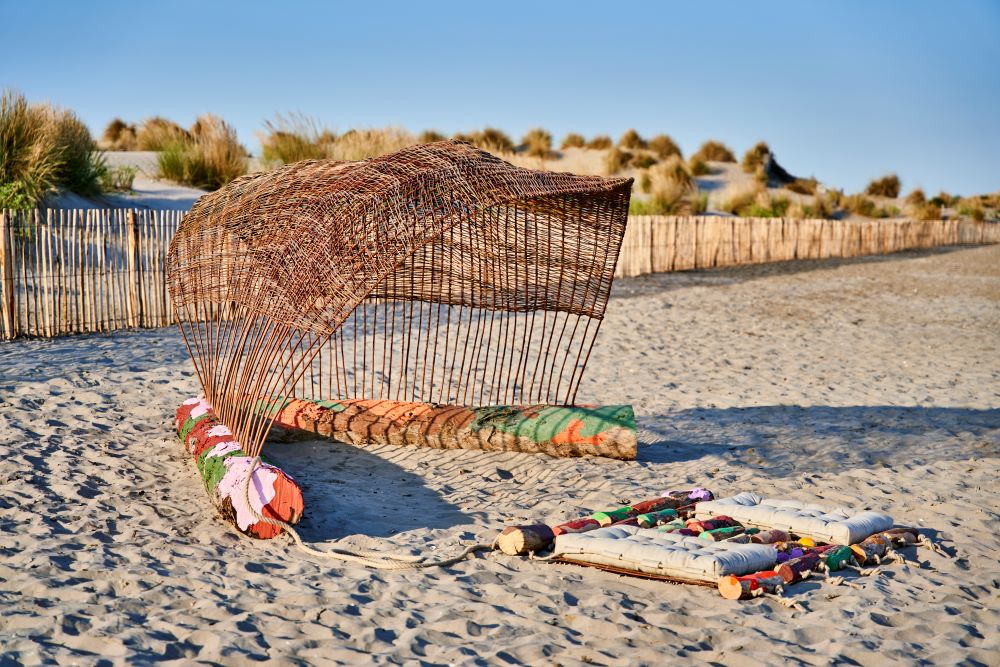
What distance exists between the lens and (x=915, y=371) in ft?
28.1

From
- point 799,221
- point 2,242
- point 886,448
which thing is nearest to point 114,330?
point 2,242

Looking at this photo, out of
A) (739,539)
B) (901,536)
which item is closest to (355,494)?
(739,539)

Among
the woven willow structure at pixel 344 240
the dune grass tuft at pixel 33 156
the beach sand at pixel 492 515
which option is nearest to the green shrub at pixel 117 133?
the dune grass tuft at pixel 33 156

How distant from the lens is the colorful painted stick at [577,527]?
4223mm

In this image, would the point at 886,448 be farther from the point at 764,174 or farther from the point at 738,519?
the point at 764,174

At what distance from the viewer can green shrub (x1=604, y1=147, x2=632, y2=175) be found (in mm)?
27822

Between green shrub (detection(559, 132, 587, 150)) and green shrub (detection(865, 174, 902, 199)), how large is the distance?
10.1 m

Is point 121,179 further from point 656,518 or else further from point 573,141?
point 573,141

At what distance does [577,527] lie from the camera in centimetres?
427

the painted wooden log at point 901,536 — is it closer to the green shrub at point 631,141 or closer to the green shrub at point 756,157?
the green shrub at point 756,157

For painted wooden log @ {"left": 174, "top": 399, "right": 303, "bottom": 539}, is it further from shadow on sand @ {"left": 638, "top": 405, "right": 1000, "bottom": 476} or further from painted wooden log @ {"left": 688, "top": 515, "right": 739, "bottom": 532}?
shadow on sand @ {"left": 638, "top": 405, "right": 1000, "bottom": 476}

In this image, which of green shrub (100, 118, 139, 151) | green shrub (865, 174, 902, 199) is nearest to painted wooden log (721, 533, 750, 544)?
green shrub (100, 118, 139, 151)

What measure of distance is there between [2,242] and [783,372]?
23.5ft

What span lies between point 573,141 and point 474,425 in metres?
29.1
